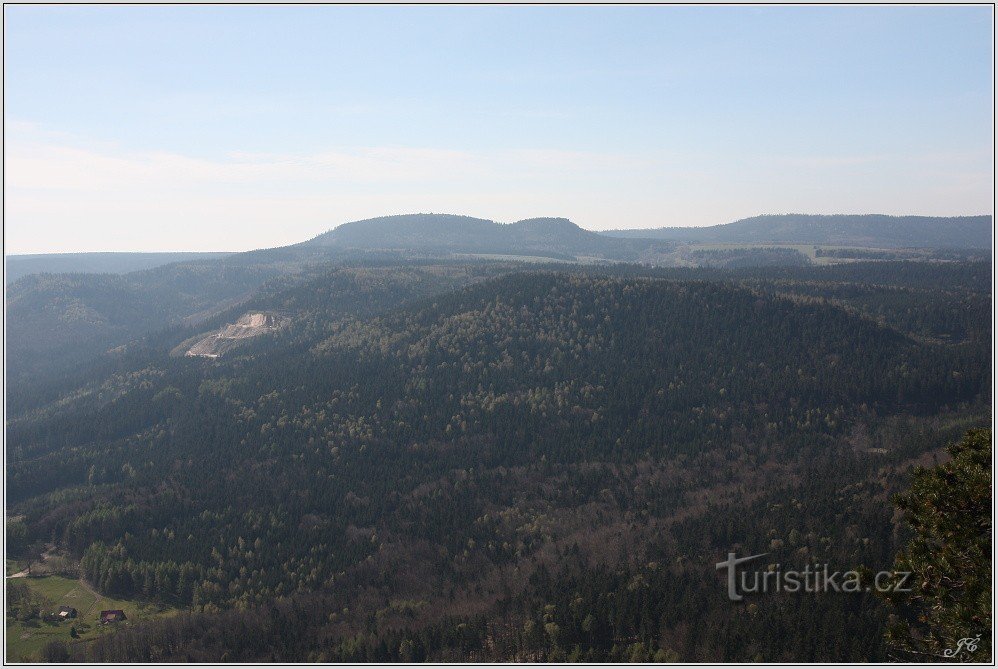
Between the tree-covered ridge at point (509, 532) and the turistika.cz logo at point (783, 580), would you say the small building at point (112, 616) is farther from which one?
the turistika.cz logo at point (783, 580)

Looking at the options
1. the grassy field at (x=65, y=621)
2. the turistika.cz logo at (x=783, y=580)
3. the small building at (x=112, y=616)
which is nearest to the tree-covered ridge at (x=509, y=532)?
the turistika.cz logo at (x=783, y=580)

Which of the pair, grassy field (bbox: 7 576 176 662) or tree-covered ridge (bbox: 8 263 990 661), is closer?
tree-covered ridge (bbox: 8 263 990 661)

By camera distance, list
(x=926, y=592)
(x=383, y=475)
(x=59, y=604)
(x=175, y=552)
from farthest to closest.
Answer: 1. (x=383, y=475)
2. (x=175, y=552)
3. (x=59, y=604)
4. (x=926, y=592)

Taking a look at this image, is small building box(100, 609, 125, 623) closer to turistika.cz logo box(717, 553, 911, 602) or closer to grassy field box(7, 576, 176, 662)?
grassy field box(7, 576, 176, 662)

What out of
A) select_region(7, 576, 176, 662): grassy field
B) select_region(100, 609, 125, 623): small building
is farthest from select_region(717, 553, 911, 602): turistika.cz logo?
select_region(100, 609, 125, 623): small building

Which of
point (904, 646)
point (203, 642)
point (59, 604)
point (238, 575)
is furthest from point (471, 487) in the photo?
point (904, 646)

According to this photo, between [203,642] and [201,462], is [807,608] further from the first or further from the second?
[201,462]
